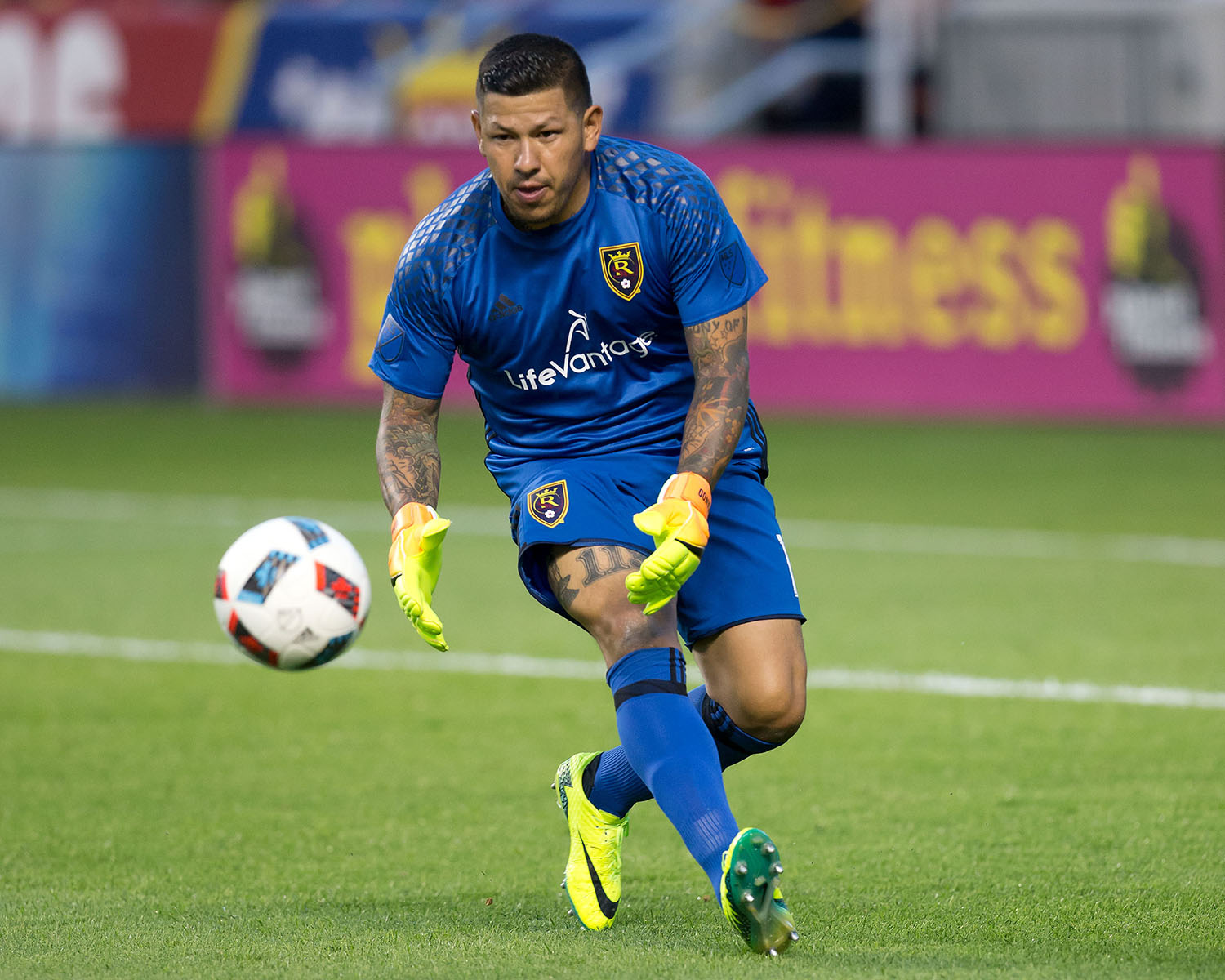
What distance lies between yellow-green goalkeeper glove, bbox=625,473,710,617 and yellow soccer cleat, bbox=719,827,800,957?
1.73ft

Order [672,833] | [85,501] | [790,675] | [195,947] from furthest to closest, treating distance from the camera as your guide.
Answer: [85,501] < [672,833] < [790,675] < [195,947]

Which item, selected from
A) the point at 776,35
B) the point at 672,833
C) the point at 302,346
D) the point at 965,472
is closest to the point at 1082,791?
the point at 672,833

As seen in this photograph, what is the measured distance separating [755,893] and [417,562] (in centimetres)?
103

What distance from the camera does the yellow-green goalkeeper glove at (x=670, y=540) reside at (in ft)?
12.6

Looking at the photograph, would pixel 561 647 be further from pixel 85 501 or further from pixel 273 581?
pixel 85 501

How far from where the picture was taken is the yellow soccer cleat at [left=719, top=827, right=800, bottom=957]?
3604mm

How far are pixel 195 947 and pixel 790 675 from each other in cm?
137

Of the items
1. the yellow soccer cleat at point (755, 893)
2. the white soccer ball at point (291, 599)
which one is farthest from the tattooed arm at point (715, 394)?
the white soccer ball at point (291, 599)

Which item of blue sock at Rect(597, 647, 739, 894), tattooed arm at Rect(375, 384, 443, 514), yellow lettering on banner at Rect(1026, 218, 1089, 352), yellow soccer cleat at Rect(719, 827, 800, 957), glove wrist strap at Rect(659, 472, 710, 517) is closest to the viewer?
yellow soccer cleat at Rect(719, 827, 800, 957)

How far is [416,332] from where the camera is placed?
14.0 feet

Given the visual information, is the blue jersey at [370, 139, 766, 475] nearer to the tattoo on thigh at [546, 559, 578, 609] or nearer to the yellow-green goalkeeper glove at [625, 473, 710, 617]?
the tattoo on thigh at [546, 559, 578, 609]

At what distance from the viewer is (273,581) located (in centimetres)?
511

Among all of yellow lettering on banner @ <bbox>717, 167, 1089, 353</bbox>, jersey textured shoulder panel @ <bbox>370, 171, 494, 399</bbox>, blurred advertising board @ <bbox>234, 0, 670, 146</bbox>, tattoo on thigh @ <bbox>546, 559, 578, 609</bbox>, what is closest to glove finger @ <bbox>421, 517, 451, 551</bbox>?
tattoo on thigh @ <bbox>546, 559, 578, 609</bbox>

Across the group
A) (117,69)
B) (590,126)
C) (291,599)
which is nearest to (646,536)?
(590,126)
